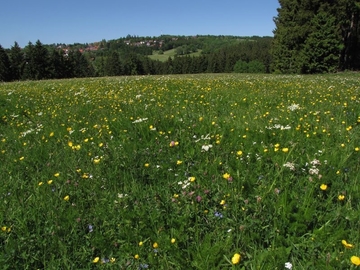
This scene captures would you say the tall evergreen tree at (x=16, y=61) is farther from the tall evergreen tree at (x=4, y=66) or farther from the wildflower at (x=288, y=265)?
the wildflower at (x=288, y=265)

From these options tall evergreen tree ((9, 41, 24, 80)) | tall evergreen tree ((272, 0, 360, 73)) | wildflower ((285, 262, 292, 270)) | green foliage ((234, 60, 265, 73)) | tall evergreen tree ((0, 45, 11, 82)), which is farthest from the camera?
green foliage ((234, 60, 265, 73))

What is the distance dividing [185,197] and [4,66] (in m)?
76.9

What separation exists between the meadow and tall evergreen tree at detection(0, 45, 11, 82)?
72.8 metres

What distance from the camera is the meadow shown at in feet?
7.59

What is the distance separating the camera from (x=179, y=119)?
18.1 ft

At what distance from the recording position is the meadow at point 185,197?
7.59 ft

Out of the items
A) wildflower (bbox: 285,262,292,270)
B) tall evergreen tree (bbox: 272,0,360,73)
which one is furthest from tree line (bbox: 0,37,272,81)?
wildflower (bbox: 285,262,292,270)

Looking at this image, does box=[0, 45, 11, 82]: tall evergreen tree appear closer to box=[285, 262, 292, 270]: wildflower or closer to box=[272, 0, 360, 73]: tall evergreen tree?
box=[272, 0, 360, 73]: tall evergreen tree

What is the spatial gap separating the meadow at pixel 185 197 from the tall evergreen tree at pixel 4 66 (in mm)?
72822

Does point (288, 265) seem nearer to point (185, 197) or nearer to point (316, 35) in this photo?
point (185, 197)

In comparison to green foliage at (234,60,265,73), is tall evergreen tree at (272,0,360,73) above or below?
above

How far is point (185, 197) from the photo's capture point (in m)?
2.94

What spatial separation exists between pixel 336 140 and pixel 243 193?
2.09m

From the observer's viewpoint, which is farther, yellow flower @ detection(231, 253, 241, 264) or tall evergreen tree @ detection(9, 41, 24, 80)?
tall evergreen tree @ detection(9, 41, 24, 80)
